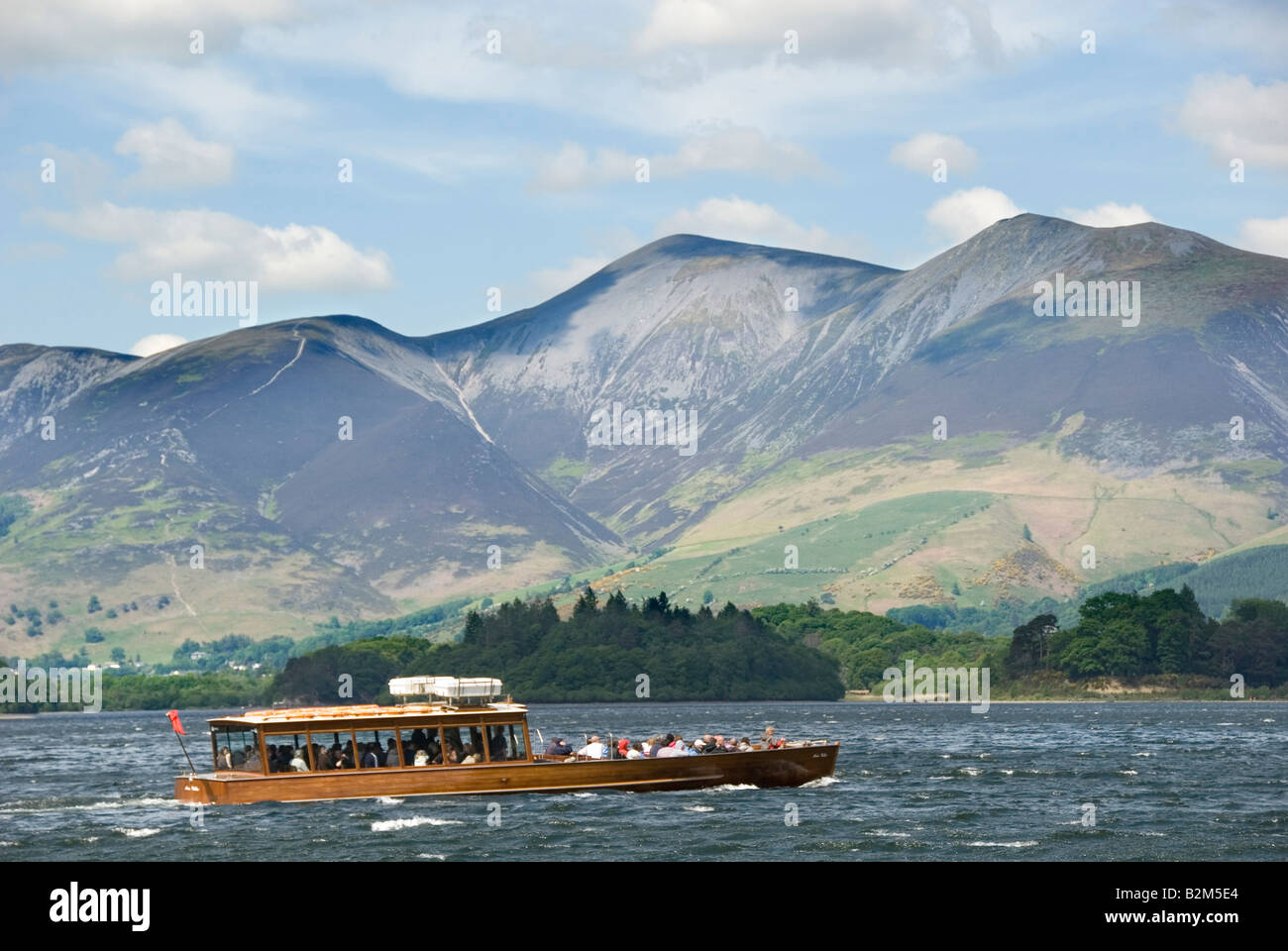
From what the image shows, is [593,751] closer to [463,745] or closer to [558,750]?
[558,750]

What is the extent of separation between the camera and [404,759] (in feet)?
254

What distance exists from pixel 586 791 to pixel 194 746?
282 ft

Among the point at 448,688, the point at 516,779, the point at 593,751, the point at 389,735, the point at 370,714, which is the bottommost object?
the point at 516,779

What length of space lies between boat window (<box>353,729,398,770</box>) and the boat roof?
73 cm

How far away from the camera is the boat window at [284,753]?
75.7m

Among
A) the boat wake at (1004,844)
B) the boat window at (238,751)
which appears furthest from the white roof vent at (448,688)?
the boat wake at (1004,844)

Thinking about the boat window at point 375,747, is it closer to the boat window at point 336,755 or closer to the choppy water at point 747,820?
the boat window at point 336,755

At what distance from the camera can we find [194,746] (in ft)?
519

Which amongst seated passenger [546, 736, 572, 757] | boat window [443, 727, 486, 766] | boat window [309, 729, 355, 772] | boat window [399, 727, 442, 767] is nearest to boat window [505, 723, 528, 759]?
boat window [443, 727, 486, 766]

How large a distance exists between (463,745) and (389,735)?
3308 millimetres

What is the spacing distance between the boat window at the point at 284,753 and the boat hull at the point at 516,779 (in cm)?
59

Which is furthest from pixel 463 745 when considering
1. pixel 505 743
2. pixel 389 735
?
pixel 389 735

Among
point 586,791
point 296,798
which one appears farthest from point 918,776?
point 296,798
